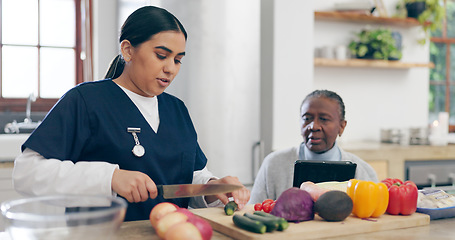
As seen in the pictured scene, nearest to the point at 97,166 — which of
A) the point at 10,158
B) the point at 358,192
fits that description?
the point at 358,192

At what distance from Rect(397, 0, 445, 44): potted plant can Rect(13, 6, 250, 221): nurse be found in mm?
3250

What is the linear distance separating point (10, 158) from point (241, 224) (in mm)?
2023

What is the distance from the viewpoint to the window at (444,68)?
15.3ft

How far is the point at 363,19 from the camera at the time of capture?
392 centimetres

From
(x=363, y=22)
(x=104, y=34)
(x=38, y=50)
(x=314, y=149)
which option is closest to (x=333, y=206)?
(x=314, y=149)

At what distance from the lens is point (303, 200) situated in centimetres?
118

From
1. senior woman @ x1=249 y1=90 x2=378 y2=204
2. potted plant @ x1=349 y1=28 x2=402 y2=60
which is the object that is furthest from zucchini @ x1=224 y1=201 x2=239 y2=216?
potted plant @ x1=349 y1=28 x2=402 y2=60

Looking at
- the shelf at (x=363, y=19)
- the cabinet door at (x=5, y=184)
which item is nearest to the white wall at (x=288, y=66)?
the shelf at (x=363, y=19)

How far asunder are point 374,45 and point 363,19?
0.80ft

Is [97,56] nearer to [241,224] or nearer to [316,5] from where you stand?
[316,5]

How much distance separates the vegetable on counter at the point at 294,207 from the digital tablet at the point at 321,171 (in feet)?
0.90

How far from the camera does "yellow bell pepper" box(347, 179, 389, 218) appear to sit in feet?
4.10

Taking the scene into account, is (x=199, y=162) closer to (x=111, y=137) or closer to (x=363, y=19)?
(x=111, y=137)

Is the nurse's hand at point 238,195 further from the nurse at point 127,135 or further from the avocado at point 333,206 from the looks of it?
the avocado at point 333,206
